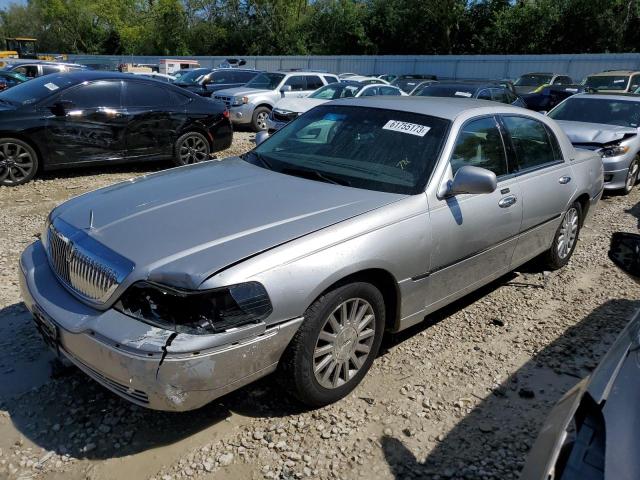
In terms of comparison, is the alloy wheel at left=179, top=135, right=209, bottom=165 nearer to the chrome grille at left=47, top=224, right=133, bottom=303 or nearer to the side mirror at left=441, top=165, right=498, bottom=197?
the chrome grille at left=47, top=224, right=133, bottom=303

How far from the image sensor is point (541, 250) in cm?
476

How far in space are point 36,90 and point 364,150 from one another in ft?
20.3

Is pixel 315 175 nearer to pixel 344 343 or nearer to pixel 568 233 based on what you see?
pixel 344 343

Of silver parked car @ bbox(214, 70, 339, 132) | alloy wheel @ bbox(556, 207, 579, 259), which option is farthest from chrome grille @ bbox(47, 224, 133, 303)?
silver parked car @ bbox(214, 70, 339, 132)

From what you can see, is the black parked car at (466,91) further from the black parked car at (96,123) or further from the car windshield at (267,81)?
the black parked car at (96,123)

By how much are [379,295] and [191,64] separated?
32017mm

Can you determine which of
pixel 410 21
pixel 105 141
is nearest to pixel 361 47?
pixel 410 21

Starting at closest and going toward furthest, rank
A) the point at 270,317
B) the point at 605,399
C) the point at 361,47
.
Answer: the point at 605,399 → the point at 270,317 → the point at 361,47

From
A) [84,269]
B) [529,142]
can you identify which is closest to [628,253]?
[529,142]

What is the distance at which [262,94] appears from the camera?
1379 centimetres

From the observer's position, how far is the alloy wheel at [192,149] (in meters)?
8.95

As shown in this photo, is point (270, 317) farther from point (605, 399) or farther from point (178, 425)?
point (605, 399)

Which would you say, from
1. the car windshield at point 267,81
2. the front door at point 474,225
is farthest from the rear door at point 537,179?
the car windshield at point 267,81

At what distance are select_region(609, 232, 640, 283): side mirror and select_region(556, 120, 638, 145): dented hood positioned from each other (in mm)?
6559
